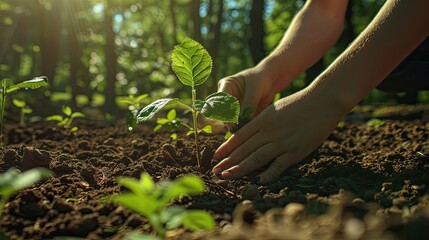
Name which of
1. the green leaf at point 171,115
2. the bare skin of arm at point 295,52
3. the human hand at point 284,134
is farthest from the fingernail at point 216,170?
the green leaf at point 171,115

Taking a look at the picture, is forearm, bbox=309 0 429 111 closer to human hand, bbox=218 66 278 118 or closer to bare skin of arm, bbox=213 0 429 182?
bare skin of arm, bbox=213 0 429 182

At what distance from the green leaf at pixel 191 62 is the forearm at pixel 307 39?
0.98m

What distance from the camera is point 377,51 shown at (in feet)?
6.57

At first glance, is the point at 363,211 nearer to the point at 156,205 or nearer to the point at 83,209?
the point at 156,205

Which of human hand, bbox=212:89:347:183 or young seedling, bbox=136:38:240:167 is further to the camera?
human hand, bbox=212:89:347:183

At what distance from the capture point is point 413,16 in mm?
1979

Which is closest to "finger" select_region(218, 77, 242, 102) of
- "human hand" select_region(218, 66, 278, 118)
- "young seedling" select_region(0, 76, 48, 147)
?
"human hand" select_region(218, 66, 278, 118)

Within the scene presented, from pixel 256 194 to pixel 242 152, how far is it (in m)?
0.38

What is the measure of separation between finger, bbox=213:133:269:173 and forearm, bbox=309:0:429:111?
0.34 m

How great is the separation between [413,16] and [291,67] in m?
1.19

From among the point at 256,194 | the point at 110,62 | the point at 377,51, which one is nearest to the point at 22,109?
the point at 110,62

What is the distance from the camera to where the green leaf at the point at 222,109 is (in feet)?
6.27

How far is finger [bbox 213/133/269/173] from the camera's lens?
2.13 metres

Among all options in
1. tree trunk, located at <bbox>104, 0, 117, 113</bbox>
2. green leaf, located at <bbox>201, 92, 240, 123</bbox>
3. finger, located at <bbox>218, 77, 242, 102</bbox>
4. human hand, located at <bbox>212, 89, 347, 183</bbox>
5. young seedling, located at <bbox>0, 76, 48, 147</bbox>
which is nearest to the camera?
green leaf, located at <bbox>201, 92, 240, 123</bbox>
